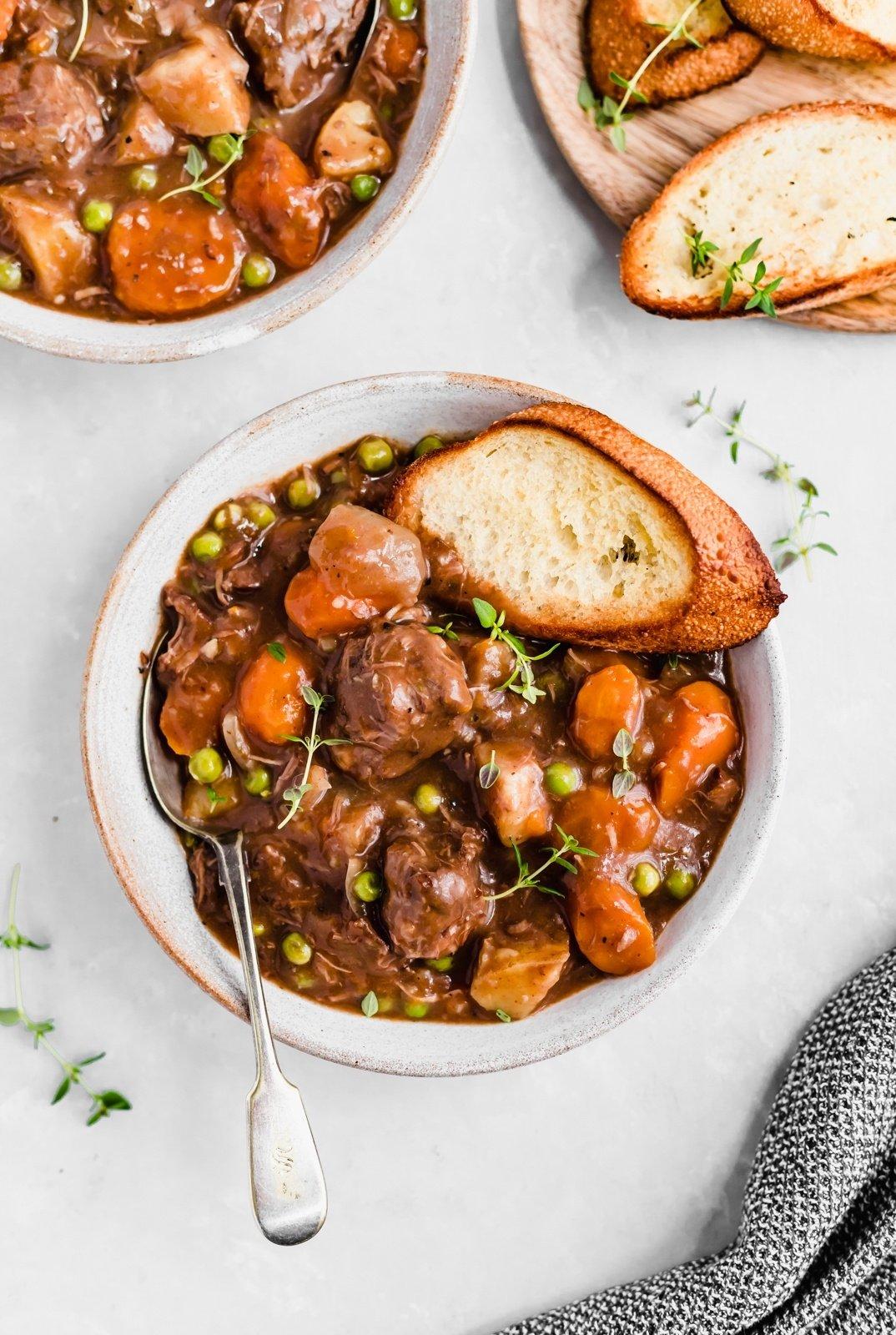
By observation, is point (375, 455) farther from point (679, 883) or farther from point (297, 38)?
point (679, 883)

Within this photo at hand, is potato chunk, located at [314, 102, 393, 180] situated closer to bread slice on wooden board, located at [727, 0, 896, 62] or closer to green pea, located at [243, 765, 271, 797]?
bread slice on wooden board, located at [727, 0, 896, 62]

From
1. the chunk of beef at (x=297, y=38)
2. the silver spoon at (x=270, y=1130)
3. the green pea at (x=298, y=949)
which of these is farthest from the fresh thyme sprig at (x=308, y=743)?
the chunk of beef at (x=297, y=38)

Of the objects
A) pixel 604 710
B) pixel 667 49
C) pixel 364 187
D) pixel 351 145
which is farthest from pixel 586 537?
pixel 667 49

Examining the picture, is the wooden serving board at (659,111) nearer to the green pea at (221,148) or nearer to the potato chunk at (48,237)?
the green pea at (221,148)

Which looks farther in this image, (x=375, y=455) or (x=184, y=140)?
(x=375, y=455)

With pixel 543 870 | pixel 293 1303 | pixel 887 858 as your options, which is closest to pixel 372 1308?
pixel 293 1303

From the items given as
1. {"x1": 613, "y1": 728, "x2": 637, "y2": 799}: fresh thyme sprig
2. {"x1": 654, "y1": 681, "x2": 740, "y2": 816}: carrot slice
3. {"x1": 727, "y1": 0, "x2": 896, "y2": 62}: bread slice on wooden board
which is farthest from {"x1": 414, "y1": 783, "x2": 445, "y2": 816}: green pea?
{"x1": 727, "y1": 0, "x2": 896, "y2": 62}: bread slice on wooden board
